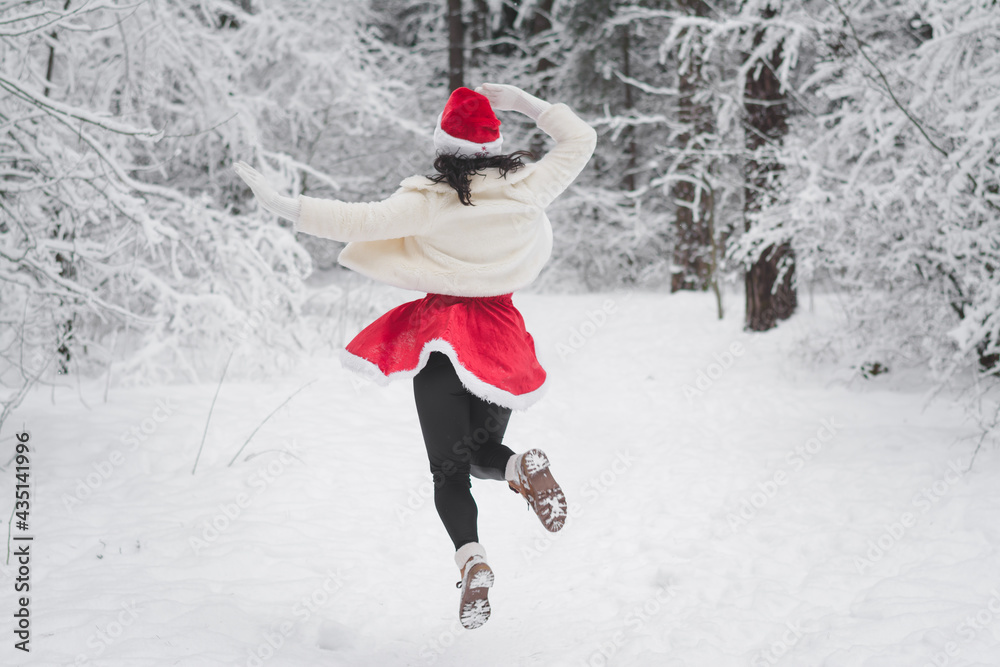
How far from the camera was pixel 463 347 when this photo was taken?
7.77ft

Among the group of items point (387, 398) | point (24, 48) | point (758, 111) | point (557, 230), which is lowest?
point (557, 230)

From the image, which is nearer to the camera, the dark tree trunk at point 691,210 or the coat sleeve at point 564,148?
the coat sleeve at point 564,148

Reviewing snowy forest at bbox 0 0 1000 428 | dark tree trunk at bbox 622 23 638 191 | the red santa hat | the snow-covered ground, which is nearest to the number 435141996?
the snow-covered ground

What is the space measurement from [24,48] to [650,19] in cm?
1096

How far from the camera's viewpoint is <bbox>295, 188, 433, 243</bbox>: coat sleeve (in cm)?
221

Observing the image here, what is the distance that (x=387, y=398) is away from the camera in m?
5.94

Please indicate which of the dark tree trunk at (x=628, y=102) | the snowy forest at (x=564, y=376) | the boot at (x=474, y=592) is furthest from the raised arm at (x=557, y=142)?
the dark tree trunk at (x=628, y=102)

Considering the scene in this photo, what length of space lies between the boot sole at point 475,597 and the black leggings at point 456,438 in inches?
6.2

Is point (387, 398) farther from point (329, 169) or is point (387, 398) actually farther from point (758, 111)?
point (329, 169)

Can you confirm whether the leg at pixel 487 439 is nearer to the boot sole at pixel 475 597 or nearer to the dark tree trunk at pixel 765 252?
the boot sole at pixel 475 597

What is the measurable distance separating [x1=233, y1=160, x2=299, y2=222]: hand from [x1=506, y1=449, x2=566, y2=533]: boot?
105 centimetres

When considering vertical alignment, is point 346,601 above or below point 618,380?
above

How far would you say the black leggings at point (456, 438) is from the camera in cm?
244

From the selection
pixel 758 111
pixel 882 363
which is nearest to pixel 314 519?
pixel 882 363
